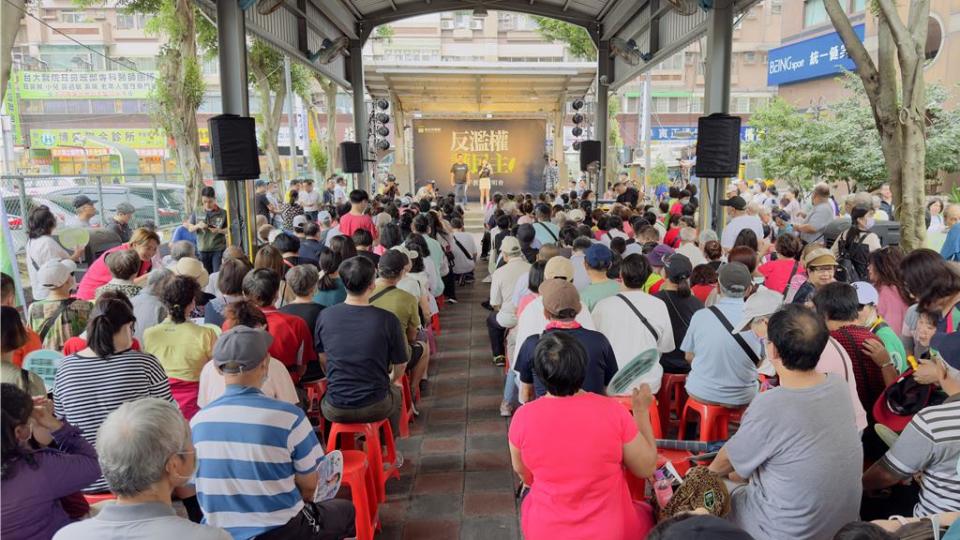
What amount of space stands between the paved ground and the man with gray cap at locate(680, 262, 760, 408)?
1116mm

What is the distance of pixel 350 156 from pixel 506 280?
7.47 meters

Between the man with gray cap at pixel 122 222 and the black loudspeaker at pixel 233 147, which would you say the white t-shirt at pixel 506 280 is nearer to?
the black loudspeaker at pixel 233 147

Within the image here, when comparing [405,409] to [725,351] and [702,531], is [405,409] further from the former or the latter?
[702,531]

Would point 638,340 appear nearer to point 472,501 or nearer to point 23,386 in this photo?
point 472,501

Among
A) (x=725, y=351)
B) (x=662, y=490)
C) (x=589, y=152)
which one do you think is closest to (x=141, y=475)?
(x=662, y=490)

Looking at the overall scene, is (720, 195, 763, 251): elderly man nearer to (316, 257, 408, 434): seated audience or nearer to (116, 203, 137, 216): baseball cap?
(316, 257, 408, 434): seated audience

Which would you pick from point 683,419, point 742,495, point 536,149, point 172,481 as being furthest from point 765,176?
point 172,481

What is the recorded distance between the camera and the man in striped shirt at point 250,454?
6.44ft

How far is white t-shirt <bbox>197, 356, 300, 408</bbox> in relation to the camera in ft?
8.53

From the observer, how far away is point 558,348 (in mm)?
1972

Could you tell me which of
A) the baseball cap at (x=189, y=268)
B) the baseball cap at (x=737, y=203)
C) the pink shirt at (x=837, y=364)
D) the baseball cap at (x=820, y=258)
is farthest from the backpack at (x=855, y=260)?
the baseball cap at (x=189, y=268)

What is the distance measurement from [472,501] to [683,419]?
3.98ft

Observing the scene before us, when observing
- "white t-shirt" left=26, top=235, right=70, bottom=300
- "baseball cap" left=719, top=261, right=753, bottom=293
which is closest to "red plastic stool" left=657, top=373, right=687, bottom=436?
"baseball cap" left=719, top=261, right=753, bottom=293

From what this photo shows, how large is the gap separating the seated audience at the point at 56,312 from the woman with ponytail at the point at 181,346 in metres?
0.57
